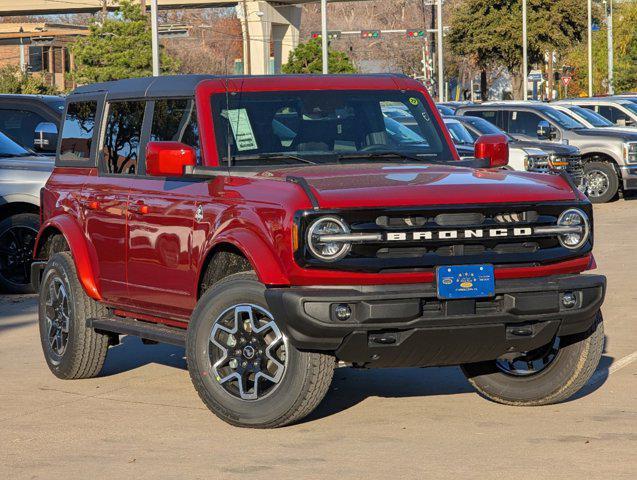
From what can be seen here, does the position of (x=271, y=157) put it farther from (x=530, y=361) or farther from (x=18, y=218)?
(x=18, y=218)

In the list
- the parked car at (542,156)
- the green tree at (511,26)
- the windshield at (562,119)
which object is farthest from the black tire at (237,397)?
the green tree at (511,26)

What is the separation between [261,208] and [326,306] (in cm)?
69

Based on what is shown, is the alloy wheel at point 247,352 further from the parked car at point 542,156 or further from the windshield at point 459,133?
the parked car at point 542,156

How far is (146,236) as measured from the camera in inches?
332

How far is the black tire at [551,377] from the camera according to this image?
778 centimetres

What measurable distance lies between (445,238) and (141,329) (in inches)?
86.6

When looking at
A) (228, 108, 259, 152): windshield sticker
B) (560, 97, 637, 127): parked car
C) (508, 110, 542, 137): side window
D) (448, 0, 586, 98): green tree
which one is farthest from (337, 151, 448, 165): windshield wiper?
(448, 0, 586, 98): green tree

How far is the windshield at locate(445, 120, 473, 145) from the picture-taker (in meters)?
24.4

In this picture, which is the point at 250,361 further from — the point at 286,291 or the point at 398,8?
the point at 398,8

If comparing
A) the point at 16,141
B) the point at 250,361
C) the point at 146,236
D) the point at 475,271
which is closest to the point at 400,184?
the point at 475,271

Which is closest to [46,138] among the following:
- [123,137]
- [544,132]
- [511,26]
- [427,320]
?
[123,137]

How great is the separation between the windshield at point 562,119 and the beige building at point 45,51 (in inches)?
2788

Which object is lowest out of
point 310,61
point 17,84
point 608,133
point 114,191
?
point 114,191

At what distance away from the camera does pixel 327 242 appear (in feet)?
23.0
